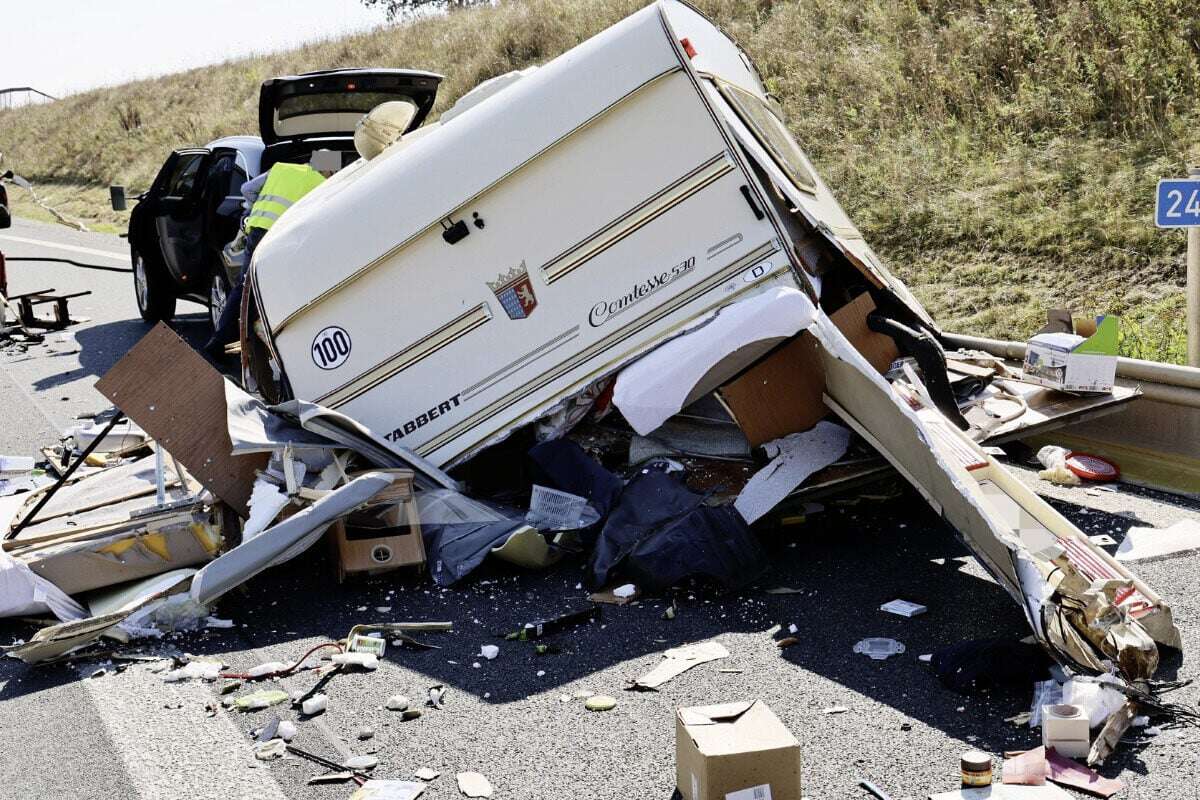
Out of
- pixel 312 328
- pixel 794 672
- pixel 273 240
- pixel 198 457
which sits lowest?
pixel 794 672

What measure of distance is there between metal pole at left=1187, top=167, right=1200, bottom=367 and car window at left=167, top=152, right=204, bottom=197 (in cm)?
870

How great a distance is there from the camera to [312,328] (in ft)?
22.3

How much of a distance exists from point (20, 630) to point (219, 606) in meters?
0.89

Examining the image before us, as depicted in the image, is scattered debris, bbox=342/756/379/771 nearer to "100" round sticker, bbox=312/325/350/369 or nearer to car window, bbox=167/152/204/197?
"100" round sticker, bbox=312/325/350/369

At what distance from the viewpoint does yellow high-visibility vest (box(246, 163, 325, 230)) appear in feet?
27.3

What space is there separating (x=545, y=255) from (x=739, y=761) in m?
3.46

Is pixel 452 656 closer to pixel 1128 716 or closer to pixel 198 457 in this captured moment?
pixel 198 457

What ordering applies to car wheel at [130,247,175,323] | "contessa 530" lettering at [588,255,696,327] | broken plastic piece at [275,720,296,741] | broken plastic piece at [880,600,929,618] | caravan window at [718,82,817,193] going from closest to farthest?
broken plastic piece at [275,720,296,741]
broken plastic piece at [880,600,929,618]
"contessa 530" lettering at [588,255,696,327]
caravan window at [718,82,817,193]
car wheel at [130,247,175,323]

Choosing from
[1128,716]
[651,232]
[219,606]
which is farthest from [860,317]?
[219,606]

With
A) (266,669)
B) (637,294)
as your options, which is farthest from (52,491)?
(637,294)

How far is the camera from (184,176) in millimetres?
12336

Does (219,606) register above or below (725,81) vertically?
below

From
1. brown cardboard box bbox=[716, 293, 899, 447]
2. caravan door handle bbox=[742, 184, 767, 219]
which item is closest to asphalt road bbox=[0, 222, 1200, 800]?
brown cardboard box bbox=[716, 293, 899, 447]

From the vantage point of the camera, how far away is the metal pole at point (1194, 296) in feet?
23.2
